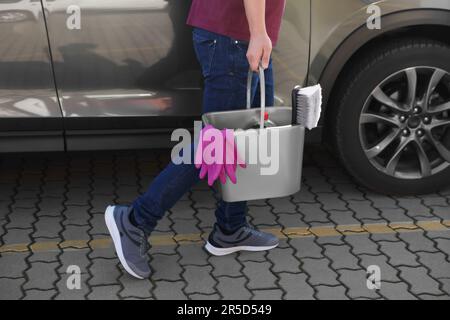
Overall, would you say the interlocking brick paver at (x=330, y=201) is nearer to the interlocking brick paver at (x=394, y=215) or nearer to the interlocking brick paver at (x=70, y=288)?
the interlocking brick paver at (x=394, y=215)

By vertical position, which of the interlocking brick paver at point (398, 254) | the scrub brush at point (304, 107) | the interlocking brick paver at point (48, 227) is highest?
the scrub brush at point (304, 107)

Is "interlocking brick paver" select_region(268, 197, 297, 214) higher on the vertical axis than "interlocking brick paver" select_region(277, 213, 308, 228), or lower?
higher

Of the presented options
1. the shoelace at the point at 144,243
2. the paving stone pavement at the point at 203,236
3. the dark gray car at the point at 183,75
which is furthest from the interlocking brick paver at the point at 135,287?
the dark gray car at the point at 183,75

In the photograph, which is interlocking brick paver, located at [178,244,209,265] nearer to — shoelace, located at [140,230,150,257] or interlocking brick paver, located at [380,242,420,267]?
shoelace, located at [140,230,150,257]

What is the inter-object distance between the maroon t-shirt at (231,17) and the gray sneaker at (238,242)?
3.10ft

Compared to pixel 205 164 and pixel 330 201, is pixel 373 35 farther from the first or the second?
pixel 205 164

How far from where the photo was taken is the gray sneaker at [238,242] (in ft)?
13.9

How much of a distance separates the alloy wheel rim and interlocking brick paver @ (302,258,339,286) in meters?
0.81

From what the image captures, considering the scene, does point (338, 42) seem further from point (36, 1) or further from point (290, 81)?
point (36, 1)

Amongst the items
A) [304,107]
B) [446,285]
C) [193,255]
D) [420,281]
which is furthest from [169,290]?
[446,285]

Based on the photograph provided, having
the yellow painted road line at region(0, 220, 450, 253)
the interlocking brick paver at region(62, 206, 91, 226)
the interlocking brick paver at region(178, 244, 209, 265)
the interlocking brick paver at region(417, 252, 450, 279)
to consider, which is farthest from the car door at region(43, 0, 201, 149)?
the interlocking brick paver at region(417, 252, 450, 279)

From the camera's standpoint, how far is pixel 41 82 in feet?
14.2

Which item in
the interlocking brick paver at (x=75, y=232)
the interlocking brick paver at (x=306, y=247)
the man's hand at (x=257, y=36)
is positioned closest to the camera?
the man's hand at (x=257, y=36)

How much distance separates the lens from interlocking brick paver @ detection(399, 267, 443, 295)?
386 centimetres
